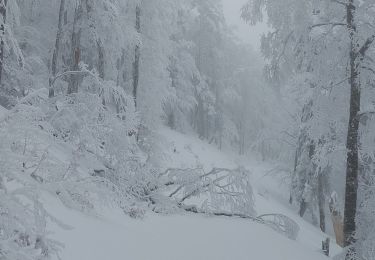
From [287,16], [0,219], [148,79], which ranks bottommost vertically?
[0,219]

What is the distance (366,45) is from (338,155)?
225 centimetres

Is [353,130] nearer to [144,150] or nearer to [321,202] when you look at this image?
[144,150]

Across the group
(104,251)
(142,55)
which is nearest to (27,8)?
(142,55)

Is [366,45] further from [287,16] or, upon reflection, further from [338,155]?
[287,16]

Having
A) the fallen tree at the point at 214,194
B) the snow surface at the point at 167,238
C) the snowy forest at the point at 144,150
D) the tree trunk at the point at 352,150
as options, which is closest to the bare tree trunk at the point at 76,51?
the snowy forest at the point at 144,150

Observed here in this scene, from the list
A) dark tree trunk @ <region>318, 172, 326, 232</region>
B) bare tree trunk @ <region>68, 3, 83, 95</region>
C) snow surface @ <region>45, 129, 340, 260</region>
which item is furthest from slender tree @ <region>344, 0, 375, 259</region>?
dark tree trunk @ <region>318, 172, 326, 232</region>

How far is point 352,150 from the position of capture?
848 cm

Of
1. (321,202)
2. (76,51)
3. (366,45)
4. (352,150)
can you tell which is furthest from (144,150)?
(366,45)

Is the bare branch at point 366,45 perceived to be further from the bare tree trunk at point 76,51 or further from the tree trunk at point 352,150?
the bare tree trunk at point 76,51

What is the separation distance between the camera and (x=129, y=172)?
9.34m

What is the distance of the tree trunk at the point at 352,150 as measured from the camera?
8.34 m

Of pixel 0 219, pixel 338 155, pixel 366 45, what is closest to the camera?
pixel 0 219

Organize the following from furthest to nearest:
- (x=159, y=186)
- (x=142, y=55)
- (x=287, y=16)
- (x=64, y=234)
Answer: (x=142, y=55)
(x=287, y=16)
(x=159, y=186)
(x=64, y=234)

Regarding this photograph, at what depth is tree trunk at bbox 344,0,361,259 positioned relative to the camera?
27.4 ft
